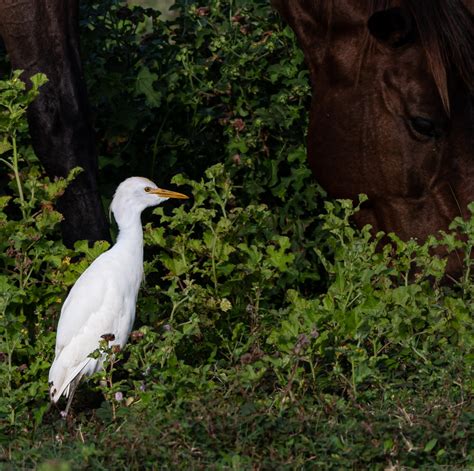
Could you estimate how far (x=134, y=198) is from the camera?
4777 millimetres

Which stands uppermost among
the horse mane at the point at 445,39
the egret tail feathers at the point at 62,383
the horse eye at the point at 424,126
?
the horse mane at the point at 445,39

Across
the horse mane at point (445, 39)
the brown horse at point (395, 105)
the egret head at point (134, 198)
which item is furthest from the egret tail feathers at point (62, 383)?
the horse mane at point (445, 39)

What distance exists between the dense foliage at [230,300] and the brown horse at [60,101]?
148mm

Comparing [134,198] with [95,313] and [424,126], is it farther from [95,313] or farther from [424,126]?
[424,126]

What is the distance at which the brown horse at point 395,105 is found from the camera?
4836 mm

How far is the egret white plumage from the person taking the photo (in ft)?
14.3

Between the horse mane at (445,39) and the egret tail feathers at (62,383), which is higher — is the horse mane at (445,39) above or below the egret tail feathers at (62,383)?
above

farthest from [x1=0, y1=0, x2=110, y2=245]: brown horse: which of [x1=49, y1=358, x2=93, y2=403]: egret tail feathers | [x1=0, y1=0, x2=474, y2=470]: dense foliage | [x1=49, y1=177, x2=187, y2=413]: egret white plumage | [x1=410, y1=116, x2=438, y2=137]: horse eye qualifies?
[x1=410, y1=116, x2=438, y2=137]: horse eye

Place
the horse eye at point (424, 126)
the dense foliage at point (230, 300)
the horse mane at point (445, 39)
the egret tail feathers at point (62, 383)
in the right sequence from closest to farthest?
the dense foliage at point (230, 300) < the egret tail feathers at point (62, 383) < the horse mane at point (445, 39) < the horse eye at point (424, 126)

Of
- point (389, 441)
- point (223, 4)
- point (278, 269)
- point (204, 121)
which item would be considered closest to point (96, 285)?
point (278, 269)

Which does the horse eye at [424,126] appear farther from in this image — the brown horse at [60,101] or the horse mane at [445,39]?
the brown horse at [60,101]

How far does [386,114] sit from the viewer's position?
505cm

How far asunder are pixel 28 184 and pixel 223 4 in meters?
2.14

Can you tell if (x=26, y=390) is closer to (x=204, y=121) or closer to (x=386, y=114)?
(x=386, y=114)
